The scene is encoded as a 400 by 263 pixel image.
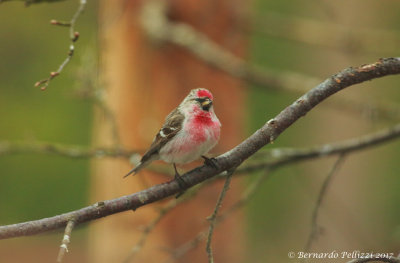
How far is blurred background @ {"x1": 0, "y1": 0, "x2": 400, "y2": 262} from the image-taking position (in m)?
5.66

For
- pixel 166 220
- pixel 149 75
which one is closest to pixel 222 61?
pixel 149 75

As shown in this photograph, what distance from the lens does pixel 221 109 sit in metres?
5.92

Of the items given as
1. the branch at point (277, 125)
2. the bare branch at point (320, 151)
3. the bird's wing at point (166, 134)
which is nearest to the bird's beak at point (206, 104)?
the bird's wing at point (166, 134)

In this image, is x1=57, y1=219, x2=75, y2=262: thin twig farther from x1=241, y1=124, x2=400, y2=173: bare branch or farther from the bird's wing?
x1=241, y1=124, x2=400, y2=173: bare branch

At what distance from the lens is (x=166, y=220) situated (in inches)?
220

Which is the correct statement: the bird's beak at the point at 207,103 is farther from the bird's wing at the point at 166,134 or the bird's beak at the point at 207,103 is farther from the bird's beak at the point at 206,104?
the bird's wing at the point at 166,134

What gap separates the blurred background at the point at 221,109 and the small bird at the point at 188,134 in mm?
650

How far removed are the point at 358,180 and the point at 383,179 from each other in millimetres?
970

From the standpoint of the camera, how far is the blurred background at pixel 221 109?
5.66 meters

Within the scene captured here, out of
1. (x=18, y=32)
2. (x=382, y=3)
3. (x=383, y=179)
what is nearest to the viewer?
(x=18, y=32)

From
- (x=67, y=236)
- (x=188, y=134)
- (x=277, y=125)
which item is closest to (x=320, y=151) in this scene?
(x=188, y=134)

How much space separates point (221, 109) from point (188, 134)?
2.46 metres

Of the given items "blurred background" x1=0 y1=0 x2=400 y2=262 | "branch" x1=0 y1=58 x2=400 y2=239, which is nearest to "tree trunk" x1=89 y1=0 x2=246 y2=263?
"blurred background" x1=0 y1=0 x2=400 y2=262

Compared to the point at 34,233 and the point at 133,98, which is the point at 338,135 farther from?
the point at 34,233
